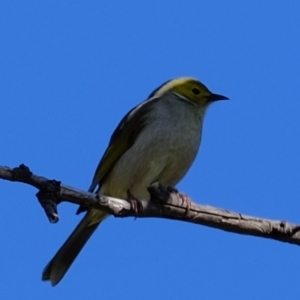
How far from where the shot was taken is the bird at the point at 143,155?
744cm

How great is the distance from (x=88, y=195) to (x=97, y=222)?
3.06 meters

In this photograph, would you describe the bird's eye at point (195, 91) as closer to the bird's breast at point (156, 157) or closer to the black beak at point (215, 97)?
the black beak at point (215, 97)

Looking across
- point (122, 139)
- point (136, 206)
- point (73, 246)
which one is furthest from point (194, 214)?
point (73, 246)

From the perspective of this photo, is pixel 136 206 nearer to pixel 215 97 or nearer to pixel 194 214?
pixel 194 214

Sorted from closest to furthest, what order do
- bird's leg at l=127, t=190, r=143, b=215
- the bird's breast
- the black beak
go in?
bird's leg at l=127, t=190, r=143, b=215 → the bird's breast → the black beak

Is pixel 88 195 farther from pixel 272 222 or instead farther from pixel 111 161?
pixel 111 161

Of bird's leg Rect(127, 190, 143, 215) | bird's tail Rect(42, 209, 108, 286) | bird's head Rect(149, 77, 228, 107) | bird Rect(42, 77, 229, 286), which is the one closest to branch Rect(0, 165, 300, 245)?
bird's leg Rect(127, 190, 143, 215)

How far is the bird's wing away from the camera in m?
7.77

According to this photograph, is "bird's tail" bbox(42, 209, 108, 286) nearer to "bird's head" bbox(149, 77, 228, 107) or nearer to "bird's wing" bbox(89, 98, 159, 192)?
"bird's wing" bbox(89, 98, 159, 192)

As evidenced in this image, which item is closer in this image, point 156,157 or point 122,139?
point 156,157

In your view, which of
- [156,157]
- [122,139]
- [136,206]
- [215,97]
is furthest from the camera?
[215,97]

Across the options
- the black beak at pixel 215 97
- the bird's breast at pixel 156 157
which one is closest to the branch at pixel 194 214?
the bird's breast at pixel 156 157

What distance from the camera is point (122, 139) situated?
785 centimetres

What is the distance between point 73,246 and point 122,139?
1184 millimetres
